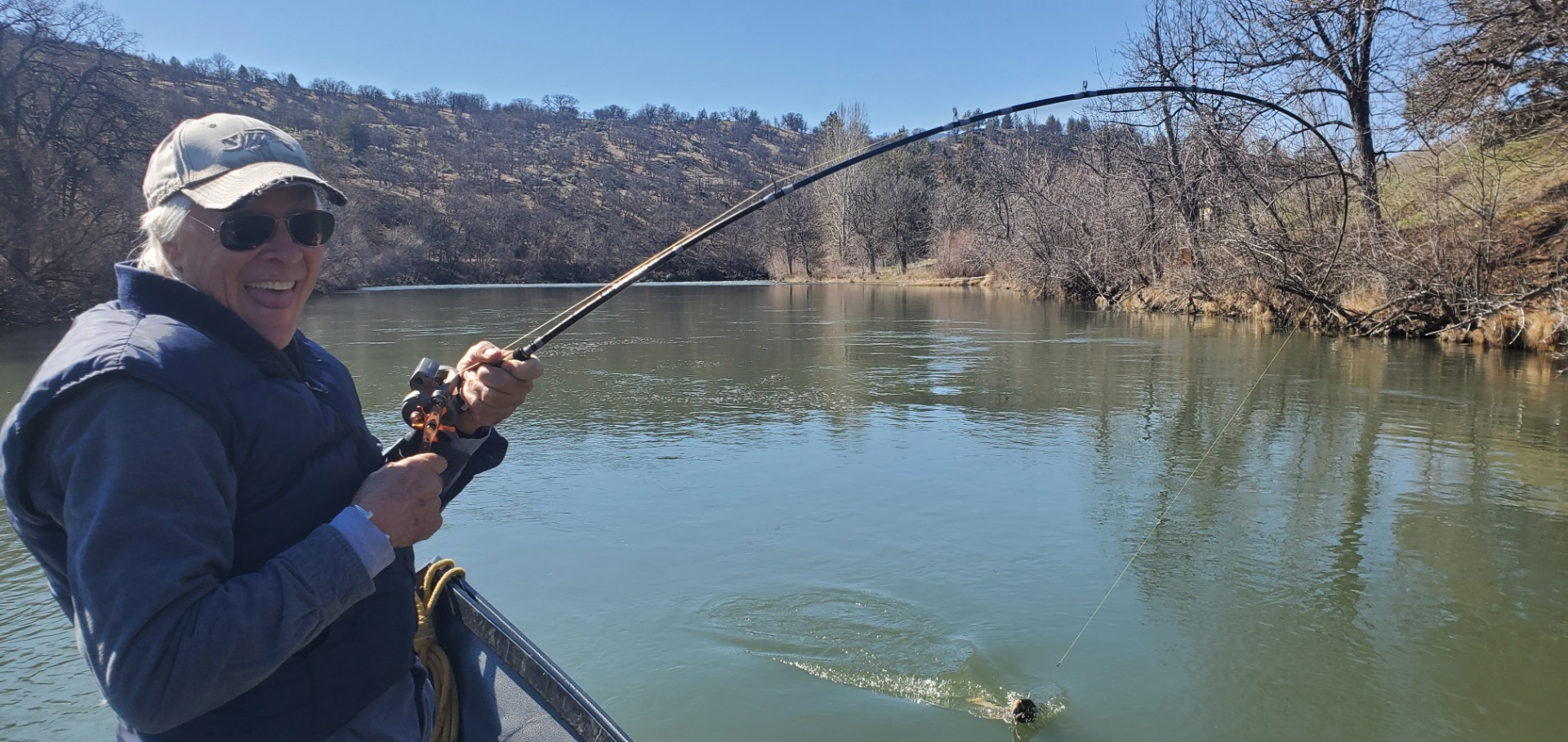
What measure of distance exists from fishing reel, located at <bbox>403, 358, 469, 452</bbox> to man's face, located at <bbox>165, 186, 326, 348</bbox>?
1.50 feet

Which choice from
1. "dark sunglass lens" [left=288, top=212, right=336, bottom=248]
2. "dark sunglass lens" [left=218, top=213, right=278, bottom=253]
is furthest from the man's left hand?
"dark sunglass lens" [left=218, top=213, right=278, bottom=253]

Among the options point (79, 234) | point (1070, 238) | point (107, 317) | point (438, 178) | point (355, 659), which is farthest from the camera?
point (438, 178)

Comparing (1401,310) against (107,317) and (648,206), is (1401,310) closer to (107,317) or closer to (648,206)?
(107,317)

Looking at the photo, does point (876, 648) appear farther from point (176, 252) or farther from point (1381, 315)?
point (1381, 315)

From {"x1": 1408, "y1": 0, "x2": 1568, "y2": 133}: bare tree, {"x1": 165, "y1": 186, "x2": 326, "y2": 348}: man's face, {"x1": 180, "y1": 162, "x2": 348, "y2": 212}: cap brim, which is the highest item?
{"x1": 1408, "y1": 0, "x2": 1568, "y2": 133}: bare tree

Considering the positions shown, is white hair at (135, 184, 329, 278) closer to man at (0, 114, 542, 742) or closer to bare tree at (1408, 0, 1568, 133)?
man at (0, 114, 542, 742)

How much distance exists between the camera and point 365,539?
159 cm

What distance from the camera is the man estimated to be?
1.35 meters

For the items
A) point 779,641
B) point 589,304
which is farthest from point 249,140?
point 779,641

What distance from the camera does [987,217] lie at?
1794 inches

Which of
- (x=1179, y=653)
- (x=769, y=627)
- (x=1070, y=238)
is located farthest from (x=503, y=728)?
(x=1070, y=238)

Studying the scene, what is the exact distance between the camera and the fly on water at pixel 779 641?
2.51 m

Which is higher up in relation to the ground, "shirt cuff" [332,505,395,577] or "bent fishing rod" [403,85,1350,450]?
"bent fishing rod" [403,85,1350,450]

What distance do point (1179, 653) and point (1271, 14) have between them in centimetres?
1519
